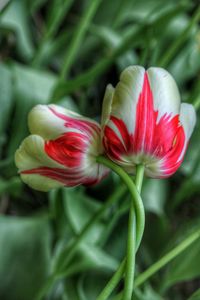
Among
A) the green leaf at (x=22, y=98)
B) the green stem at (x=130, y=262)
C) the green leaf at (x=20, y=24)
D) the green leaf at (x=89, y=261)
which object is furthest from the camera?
the green leaf at (x=20, y=24)

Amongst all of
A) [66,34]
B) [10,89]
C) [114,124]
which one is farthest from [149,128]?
[66,34]

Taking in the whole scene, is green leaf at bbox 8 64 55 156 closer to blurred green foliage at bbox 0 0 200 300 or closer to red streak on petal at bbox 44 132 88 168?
blurred green foliage at bbox 0 0 200 300

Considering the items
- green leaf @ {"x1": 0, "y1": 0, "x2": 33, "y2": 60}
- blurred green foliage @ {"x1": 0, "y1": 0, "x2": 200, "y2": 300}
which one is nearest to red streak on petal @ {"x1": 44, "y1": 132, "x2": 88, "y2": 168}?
blurred green foliage @ {"x1": 0, "y1": 0, "x2": 200, "y2": 300}

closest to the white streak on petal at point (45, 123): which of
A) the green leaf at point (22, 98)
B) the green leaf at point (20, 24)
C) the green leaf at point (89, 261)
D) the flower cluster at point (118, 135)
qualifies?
the flower cluster at point (118, 135)

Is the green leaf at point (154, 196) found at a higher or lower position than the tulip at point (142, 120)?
lower

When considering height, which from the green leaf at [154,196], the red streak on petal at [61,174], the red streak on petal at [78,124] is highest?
the red streak on petal at [78,124]

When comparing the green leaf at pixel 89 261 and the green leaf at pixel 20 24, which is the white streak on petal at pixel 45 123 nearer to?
the green leaf at pixel 89 261

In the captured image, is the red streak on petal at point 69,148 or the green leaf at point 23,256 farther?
the green leaf at point 23,256

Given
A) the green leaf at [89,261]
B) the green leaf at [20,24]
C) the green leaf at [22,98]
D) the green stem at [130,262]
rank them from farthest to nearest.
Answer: the green leaf at [20,24]
the green leaf at [22,98]
the green leaf at [89,261]
the green stem at [130,262]
